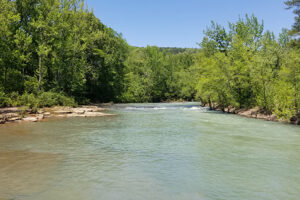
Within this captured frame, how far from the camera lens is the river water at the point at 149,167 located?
21.8 ft

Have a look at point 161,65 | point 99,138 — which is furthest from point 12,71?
point 161,65

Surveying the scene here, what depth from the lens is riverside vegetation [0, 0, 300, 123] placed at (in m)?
26.0

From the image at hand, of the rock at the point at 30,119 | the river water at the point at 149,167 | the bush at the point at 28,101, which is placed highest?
the bush at the point at 28,101

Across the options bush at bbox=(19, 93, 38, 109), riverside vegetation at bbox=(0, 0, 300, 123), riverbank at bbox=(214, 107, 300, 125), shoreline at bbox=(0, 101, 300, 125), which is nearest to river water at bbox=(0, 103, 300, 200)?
riverbank at bbox=(214, 107, 300, 125)

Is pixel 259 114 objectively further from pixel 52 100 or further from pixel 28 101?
pixel 52 100

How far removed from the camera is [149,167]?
8.95 meters

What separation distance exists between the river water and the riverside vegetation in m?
11.9

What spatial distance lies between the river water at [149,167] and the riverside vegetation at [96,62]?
39.0ft

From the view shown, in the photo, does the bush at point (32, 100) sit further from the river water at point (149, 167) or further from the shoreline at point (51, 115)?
the river water at point (149, 167)

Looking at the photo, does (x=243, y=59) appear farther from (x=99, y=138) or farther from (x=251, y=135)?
(x=99, y=138)

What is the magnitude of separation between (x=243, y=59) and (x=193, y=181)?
2708 cm

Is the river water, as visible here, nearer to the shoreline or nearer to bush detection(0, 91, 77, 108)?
the shoreline

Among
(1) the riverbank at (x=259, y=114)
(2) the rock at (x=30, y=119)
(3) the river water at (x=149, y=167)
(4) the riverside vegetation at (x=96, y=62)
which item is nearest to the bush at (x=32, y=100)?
(4) the riverside vegetation at (x=96, y=62)

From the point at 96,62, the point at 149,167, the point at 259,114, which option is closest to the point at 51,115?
the point at 149,167
